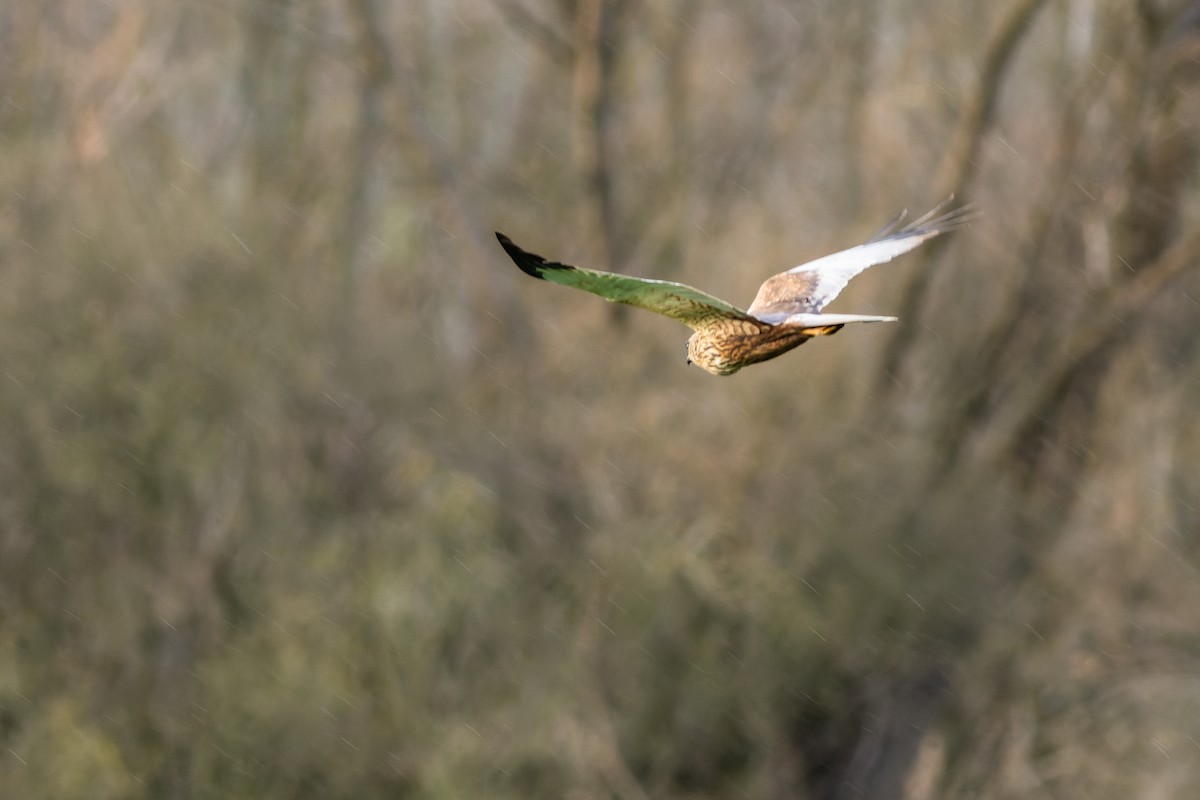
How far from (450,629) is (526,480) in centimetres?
117

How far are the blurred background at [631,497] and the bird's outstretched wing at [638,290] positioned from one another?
794 cm

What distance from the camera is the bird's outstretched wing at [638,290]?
2.54 meters

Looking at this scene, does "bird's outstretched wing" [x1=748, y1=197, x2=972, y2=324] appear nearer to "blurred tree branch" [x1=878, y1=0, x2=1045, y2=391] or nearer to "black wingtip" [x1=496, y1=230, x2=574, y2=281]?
"black wingtip" [x1=496, y1=230, x2=574, y2=281]

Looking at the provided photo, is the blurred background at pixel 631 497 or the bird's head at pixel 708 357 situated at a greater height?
the blurred background at pixel 631 497

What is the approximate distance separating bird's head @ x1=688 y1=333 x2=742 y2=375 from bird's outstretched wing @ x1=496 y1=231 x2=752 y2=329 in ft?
0.17

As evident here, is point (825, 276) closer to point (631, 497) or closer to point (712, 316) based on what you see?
point (712, 316)

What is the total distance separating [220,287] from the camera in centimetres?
1114

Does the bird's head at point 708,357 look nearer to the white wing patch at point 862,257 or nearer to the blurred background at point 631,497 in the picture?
the white wing patch at point 862,257

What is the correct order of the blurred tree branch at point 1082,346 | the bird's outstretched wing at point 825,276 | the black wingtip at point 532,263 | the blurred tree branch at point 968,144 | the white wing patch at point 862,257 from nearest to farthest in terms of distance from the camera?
the black wingtip at point 532,263
the bird's outstretched wing at point 825,276
the white wing patch at point 862,257
the blurred tree branch at point 968,144
the blurred tree branch at point 1082,346

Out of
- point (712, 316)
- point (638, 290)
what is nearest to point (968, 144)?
point (712, 316)

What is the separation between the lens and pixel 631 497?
11156mm

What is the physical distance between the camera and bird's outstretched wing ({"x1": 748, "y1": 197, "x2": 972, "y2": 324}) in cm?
344

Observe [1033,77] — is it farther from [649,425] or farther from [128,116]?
[128,116]

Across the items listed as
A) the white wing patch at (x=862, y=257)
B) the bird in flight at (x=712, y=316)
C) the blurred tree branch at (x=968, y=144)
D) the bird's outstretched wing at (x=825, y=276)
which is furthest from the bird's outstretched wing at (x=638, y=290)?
the blurred tree branch at (x=968, y=144)
